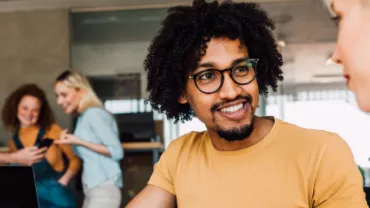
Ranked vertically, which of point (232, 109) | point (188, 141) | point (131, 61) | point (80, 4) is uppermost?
point (80, 4)

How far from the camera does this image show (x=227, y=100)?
1.22m

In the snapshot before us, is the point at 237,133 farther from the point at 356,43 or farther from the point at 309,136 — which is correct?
the point at 356,43

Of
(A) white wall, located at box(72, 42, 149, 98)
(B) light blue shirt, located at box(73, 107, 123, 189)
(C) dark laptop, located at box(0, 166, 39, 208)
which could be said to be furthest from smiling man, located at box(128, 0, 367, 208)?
(A) white wall, located at box(72, 42, 149, 98)

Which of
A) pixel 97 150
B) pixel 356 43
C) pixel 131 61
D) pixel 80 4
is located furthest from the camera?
pixel 80 4

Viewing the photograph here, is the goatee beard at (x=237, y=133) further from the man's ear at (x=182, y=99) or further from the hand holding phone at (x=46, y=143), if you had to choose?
the hand holding phone at (x=46, y=143)

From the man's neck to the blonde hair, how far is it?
1.86 m

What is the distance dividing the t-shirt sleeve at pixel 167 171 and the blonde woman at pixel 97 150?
1580 mm

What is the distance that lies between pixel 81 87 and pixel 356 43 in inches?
109

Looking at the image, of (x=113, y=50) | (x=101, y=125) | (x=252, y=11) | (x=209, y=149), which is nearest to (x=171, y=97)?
(x=209, y=149)

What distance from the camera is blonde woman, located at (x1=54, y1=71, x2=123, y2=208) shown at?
2922 millimetres

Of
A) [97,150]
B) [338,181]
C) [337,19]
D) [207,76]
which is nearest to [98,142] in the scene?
[97,150]

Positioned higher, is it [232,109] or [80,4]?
[80,4]

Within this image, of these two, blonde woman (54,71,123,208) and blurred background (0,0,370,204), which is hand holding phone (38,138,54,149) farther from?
blurred background (0,0,370,204)

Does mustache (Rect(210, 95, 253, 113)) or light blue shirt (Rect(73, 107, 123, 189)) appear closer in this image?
mustache (Rect(210, 95, 253, 113))
